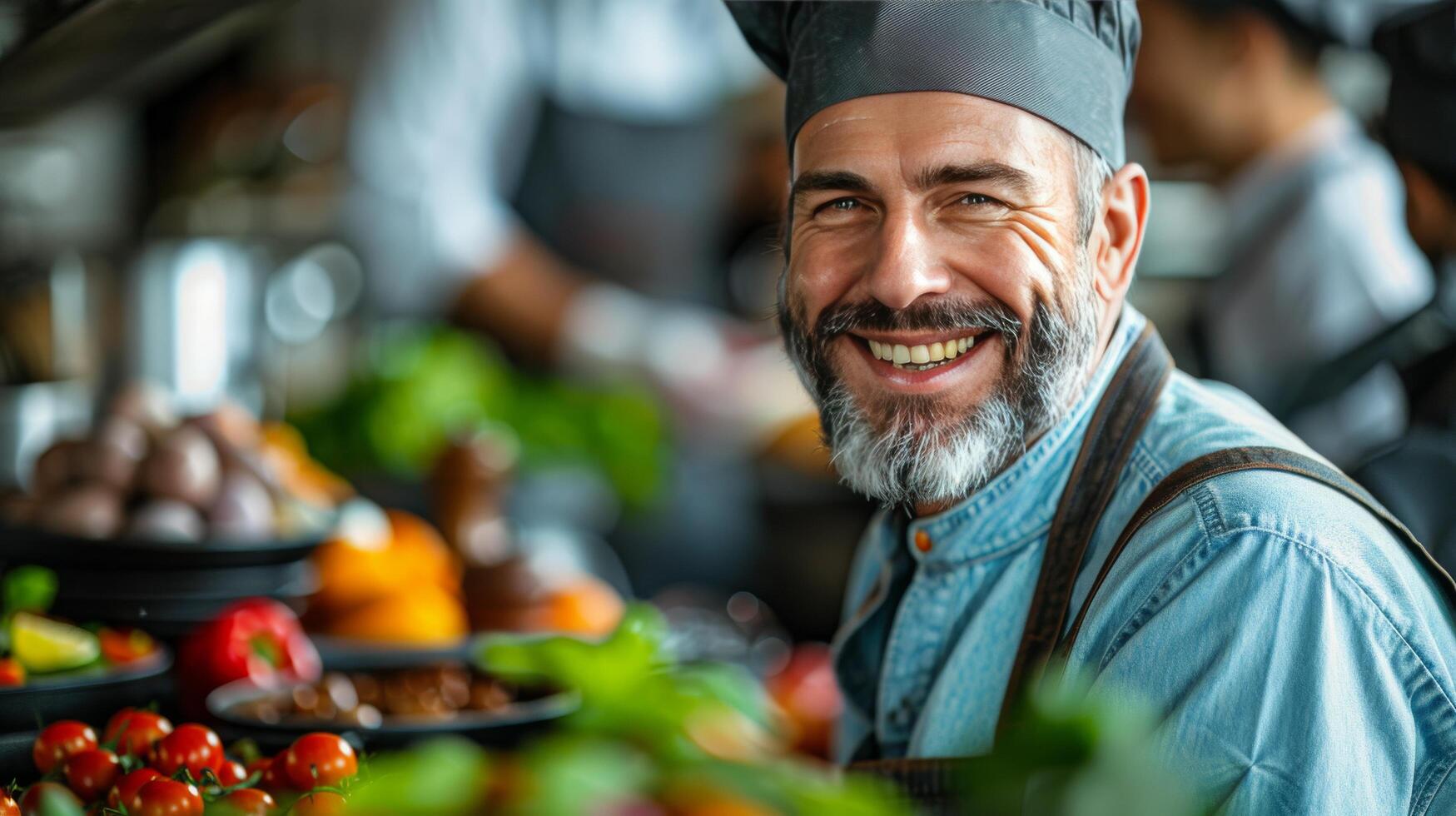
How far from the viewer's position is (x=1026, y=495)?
1399mm

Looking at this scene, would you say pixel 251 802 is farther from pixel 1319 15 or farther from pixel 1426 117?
pixel 1319 15

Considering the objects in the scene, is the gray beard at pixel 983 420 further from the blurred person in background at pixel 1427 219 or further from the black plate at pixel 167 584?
the black plate at pixel 167 584

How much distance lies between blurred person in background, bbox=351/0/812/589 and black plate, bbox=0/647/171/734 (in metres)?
2.65

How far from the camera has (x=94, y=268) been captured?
3781 mm

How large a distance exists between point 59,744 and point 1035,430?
0.96 m

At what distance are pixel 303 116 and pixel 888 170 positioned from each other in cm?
430

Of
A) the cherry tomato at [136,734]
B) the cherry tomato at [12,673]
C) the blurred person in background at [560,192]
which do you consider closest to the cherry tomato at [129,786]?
the cherry tomato at [136,734]

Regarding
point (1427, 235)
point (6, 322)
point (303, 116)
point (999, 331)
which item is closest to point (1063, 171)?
point (999, 331)

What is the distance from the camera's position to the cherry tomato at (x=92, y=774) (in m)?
1.12

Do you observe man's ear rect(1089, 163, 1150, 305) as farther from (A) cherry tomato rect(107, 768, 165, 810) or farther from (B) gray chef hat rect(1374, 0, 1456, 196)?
(A) cherry tomato rect(107, 768, 165, 810)

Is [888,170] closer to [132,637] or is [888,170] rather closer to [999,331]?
[999,331]

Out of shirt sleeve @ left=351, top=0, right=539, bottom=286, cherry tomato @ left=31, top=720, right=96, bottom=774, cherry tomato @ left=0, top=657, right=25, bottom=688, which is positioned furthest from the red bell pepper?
shirt sleeve @ left=351, top=0, right=539, bottom=286

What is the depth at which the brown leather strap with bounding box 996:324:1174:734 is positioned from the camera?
1.28 meters

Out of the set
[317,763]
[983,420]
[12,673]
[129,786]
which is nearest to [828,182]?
[983,420]
